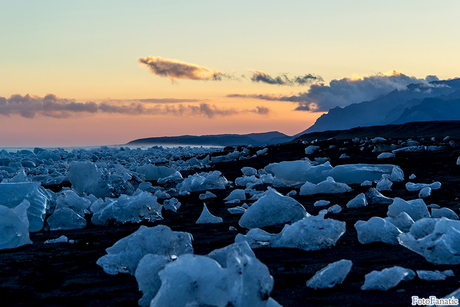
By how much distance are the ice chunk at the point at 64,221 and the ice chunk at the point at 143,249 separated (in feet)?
4.58

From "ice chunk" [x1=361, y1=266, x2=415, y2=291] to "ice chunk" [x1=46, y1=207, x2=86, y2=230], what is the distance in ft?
8.64

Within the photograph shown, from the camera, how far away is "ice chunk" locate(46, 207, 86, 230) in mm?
3553

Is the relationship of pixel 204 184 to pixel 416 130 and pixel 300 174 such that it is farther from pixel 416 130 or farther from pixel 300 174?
pixel 416 130

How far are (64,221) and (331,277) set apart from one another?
8.52 ft

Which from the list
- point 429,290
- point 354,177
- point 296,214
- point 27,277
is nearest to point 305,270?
point 429,290

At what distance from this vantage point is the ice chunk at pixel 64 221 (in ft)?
11.7

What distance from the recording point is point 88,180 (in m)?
5.56

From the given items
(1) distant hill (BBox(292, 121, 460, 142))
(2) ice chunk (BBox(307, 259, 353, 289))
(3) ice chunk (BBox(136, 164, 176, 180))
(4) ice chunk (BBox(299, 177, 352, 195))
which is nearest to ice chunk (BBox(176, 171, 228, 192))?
(4) ice chunk (BBox(299, 177, 352, 195))

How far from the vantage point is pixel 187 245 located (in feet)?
7.75

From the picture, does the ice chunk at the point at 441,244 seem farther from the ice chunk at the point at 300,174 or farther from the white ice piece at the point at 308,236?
the ice chunk at the point at 300,174

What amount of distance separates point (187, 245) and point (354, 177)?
3.85 meters

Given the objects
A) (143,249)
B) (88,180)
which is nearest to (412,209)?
(143,249)

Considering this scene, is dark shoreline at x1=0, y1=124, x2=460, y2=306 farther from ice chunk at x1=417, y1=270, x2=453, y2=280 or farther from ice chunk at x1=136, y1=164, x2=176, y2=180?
ice chunk at x1=136, y1=164, x2=176, y2=180

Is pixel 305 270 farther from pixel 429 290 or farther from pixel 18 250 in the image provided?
pixel 18 250
